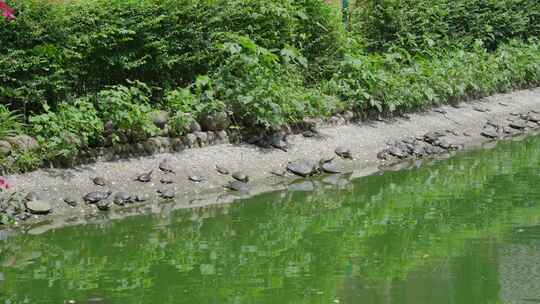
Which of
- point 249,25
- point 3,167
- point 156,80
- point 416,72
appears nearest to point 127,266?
point 3,167

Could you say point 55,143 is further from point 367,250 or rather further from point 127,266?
point 367,250

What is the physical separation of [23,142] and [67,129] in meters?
0.64

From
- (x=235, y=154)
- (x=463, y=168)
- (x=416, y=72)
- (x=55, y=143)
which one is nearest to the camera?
(x=55, y=143)

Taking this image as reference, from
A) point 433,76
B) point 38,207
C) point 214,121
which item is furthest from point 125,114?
point 433,76

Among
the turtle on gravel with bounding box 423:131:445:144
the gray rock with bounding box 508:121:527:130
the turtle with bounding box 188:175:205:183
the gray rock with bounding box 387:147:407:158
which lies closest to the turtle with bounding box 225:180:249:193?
the turtle with bounding box 188:175:205:183

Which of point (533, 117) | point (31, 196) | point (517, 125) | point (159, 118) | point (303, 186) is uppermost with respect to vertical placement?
point (159, 118)

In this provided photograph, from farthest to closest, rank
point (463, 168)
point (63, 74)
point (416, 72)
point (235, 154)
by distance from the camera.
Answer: point (416, 72)
point (463, 168)
point (235, 154)
point (63, 74)

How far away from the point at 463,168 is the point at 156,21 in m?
5.42

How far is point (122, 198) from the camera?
522 inches

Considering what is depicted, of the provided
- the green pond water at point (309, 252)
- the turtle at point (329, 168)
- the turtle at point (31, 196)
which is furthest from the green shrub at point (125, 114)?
the turtle at point (329, 168)

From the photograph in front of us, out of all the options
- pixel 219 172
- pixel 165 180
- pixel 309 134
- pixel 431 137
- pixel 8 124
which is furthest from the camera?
pixel 431 137

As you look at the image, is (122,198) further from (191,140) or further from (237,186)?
(191,140)

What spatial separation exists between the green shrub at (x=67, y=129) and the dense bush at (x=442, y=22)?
8.43m

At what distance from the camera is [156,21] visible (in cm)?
1498
